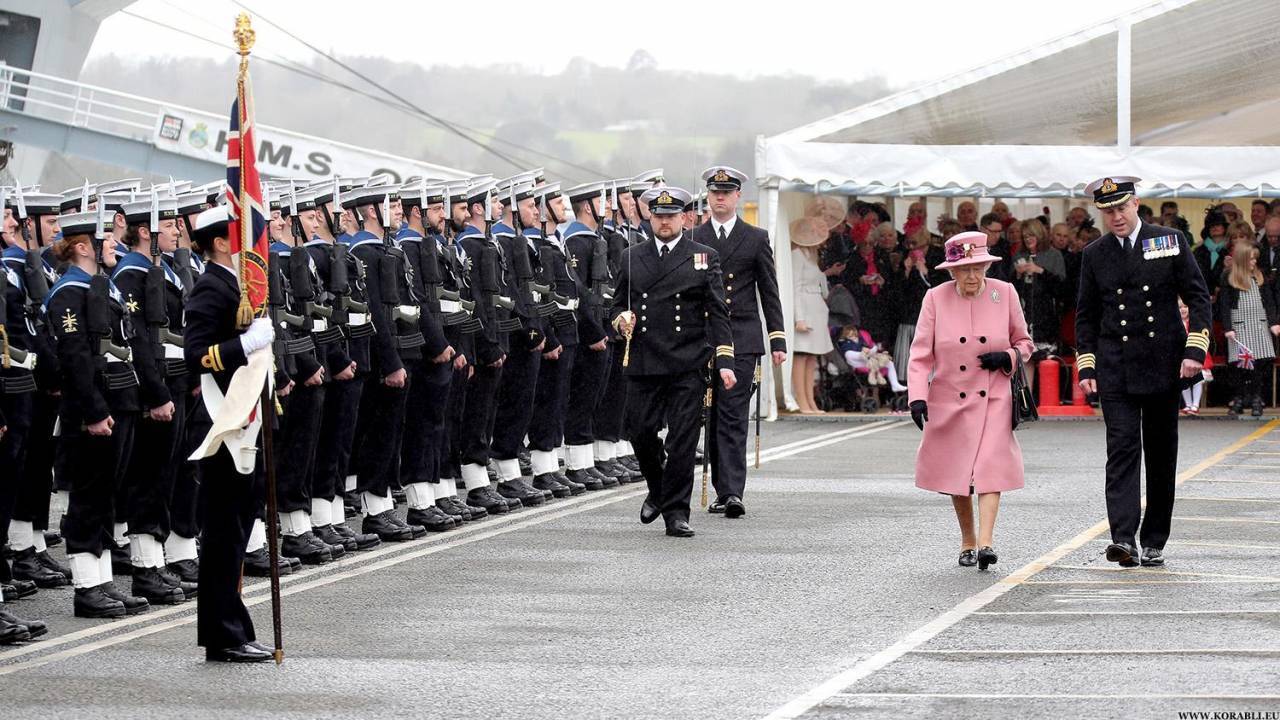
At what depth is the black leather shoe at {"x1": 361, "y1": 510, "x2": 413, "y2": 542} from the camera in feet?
41.4

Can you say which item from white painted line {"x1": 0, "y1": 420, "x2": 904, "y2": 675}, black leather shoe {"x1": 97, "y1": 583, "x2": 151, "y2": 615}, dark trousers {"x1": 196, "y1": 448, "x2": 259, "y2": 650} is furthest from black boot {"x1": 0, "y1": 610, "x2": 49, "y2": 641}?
dark trousers {"x1": 196, "y1": 448, "x2": 259, "y2": 650}

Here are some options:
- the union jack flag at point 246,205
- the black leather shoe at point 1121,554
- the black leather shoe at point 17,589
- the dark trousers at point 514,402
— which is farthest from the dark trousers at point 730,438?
the union jack flag at point 246,205

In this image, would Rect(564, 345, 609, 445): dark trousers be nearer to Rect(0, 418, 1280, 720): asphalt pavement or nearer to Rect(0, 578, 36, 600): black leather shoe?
Rect(0, 418, 1280, 720): asphalt pavement

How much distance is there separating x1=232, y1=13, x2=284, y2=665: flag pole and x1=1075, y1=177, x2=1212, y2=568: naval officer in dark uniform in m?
4.52

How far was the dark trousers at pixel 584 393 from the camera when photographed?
15523mm

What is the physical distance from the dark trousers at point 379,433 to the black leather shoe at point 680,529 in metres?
1.74

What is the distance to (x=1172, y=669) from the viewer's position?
25.7 ft

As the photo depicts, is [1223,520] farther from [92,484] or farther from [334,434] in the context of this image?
[92,484]

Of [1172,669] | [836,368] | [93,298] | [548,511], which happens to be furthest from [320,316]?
[836,368]

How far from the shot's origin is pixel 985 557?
10688 mm

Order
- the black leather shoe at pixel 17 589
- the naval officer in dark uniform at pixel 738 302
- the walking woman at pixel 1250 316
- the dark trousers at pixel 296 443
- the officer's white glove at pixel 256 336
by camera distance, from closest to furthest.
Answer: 1. the officer's white glove at pixel 256 336
2. the black leather shoe at pixel 17 589
3. the dark trousers at pixel 296 443
4. the naval officer in dark uniform at pixel 738 302
5. the walking woman at pixel 1250 316

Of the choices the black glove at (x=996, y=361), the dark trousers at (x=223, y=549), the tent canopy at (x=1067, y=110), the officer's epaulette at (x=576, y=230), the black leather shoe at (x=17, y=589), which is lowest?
the black leather shoe at (x=17, y=589)

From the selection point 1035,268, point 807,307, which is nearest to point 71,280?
point 807,307

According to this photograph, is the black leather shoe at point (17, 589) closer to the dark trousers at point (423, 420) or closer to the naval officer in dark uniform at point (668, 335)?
the dark trousers at point (423, 420)
